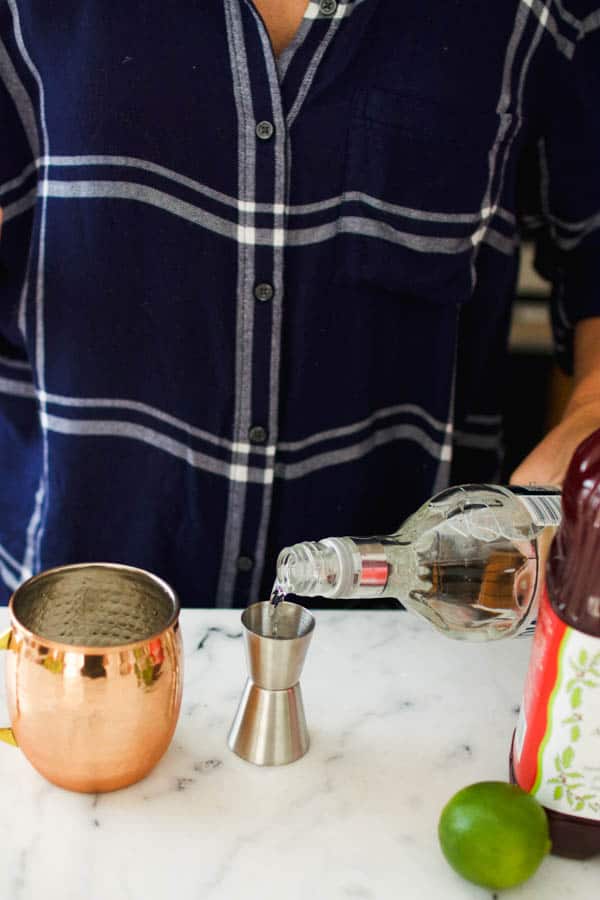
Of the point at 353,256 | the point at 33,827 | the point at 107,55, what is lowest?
the point at 33,827

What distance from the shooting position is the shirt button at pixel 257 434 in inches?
40.5

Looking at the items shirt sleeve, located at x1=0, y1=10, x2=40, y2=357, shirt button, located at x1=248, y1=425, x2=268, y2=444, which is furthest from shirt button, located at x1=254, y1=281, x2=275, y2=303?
shirt sleeve, located at x1=0, y1=10, x2=40, y2=357

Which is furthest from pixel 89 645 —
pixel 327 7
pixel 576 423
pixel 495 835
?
pixel 327 7

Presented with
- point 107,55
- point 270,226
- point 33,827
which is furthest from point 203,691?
point 107,55

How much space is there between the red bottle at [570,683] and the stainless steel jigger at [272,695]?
16cm

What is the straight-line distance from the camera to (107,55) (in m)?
0.92

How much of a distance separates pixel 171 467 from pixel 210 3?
45cm

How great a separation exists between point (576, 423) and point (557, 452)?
5 cm

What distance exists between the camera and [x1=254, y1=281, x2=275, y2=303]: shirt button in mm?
985

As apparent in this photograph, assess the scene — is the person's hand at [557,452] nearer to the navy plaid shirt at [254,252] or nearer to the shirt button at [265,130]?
the navy plaid shirt at [254,252]

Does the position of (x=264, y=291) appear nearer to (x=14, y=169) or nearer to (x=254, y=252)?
(x=254, y=252)

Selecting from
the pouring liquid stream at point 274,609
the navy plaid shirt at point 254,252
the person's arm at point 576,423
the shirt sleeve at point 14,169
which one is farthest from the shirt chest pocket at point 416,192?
the pouring liquid stream at point 274,609

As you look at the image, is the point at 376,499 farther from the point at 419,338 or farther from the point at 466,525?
the point at 466,525

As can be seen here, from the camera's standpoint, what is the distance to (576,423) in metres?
→ 0.95
